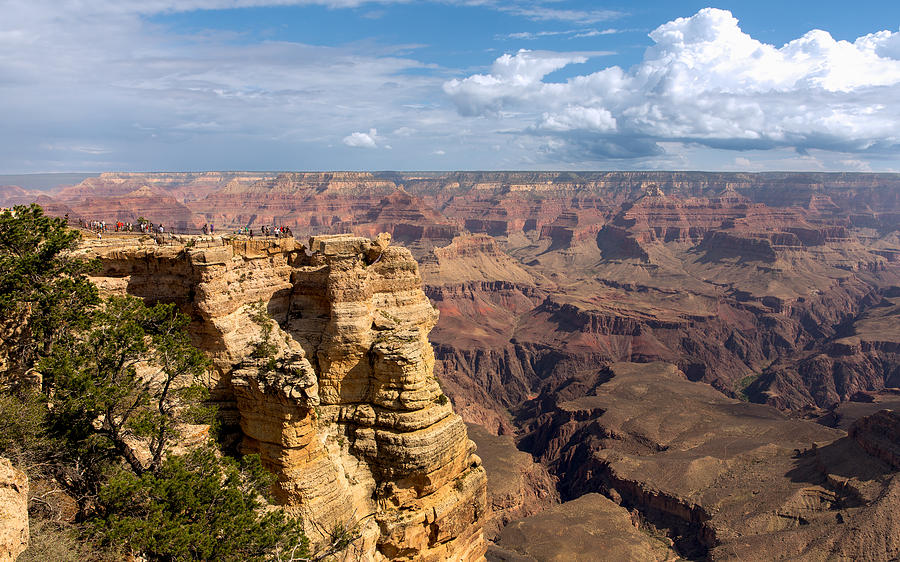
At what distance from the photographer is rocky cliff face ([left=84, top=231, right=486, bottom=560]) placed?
2088 cm

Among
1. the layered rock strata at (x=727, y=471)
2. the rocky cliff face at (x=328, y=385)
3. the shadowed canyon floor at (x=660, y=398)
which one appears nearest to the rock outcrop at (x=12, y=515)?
the rocky cliff face at (x=328, y=385)

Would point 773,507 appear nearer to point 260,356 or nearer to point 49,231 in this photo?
point 260,356

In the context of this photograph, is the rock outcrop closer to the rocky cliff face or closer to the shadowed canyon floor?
the rocky cliff face

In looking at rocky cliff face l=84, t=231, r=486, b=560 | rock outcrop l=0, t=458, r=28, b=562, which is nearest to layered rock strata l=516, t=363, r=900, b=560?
rocky cliff face l=84, t=231, r=486, b=560

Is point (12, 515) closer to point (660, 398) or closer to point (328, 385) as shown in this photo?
point (328, 385)

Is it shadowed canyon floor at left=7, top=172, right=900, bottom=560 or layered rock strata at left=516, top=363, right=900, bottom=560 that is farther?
shadowed canyon floor at left=7, top=172, right=900, bottom=560

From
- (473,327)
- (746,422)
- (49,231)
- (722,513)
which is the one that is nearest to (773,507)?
(722,513)

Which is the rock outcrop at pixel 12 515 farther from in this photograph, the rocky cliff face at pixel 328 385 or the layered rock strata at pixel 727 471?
the layered rock strata at pixel 727 471

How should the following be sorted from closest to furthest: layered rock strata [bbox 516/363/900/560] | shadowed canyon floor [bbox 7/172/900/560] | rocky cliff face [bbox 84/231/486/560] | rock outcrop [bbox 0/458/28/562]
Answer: rock outcrop [bbox 0/458/28/562]
rocky cliff face [bbox 84/231/486/560]
layered rock strata [bbox 516/363/900/560]
shadowed canyon floor [bbox 7/172/900/560]

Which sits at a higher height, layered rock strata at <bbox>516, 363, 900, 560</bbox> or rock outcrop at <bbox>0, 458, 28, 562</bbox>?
rock outcrop at <bbox>0, 458, 28, 562</bbox>

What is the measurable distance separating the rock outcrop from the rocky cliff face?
8564 millimetres

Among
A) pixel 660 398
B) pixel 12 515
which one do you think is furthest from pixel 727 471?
pixel 12 515

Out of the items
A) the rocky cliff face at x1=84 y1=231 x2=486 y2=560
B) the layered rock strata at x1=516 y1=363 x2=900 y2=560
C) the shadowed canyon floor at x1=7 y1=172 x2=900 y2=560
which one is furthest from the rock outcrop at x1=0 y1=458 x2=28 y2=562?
the layered rock strata at x1=516 y1=363 x2=900 y2=560

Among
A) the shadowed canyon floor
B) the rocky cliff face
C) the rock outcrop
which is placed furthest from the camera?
the shadowed canyon floor
